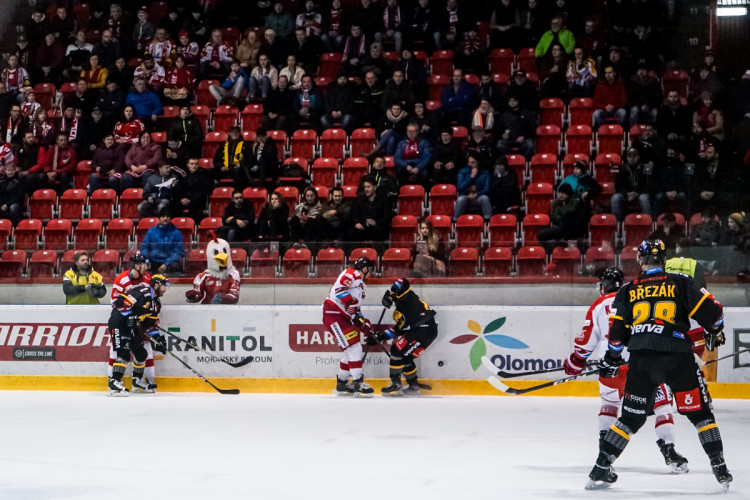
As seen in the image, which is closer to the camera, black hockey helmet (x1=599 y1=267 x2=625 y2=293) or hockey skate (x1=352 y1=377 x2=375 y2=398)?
black hockey helmet (x1=599 y1=267 x2=625 y2=293)

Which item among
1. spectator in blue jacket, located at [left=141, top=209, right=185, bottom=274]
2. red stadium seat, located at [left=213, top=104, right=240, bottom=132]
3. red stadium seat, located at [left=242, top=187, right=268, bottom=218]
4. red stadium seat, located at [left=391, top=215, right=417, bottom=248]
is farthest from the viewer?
red stadium seat, located at [left=213, top=104, right=240, bottom=132]

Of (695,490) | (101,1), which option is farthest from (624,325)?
(101,1)

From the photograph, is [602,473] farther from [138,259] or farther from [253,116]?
[253,116]

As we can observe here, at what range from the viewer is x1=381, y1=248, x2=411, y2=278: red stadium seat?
36.8 ft

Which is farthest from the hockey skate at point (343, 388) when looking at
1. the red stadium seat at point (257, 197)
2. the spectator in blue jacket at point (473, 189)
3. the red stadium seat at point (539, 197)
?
the red stadium seat at point (257, 197)

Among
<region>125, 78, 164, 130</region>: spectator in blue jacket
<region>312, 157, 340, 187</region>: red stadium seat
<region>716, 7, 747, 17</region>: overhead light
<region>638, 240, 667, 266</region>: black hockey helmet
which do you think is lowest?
<region>638, 240, 667, 266</region>: black hockey helmet

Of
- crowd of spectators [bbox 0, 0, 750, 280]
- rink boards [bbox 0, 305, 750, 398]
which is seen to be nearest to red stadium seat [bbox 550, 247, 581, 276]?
rink boards [bbox 0, 305, 750, 398]

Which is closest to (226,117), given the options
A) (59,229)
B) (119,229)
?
(119,229)

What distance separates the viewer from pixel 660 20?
15.1m

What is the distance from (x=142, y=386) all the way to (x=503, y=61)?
723cm

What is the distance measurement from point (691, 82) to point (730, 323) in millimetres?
4641

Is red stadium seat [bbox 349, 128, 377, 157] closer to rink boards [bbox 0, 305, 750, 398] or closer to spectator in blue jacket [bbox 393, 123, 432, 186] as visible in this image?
spectator in blue jacket [bbox 393, 123, 432, 186]

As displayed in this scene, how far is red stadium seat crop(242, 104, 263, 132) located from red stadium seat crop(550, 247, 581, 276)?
20.2ft

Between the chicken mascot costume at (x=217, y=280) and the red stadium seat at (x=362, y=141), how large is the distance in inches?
136
